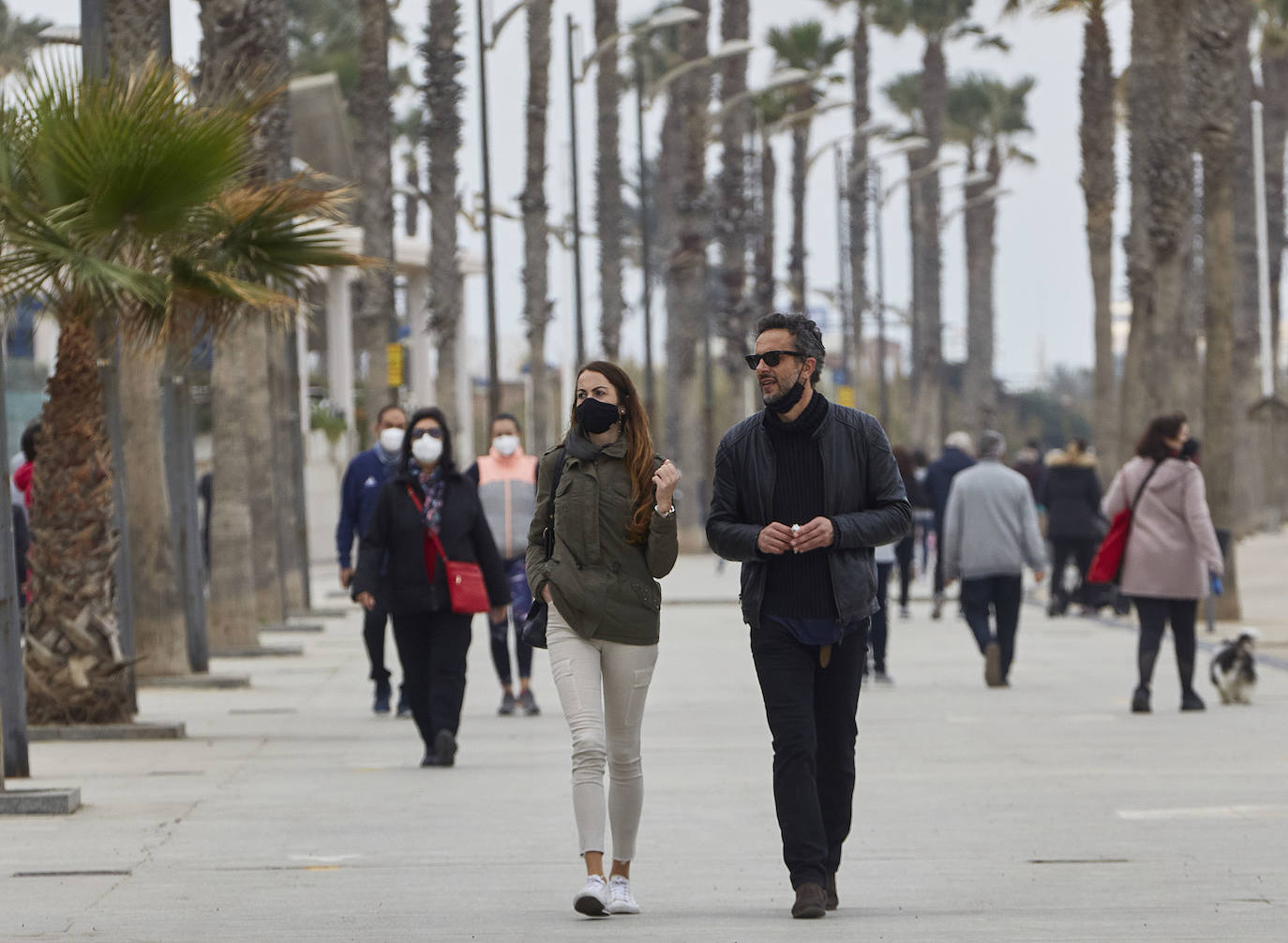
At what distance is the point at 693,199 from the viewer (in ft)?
159

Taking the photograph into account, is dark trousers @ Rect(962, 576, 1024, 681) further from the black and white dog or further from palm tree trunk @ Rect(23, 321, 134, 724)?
palm tree trunk @ Rect(23, 321, 134, 724)

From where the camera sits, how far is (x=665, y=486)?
24.7ft

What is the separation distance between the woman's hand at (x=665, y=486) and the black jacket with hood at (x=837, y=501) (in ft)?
0.57

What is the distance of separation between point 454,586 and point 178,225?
2.73 meters

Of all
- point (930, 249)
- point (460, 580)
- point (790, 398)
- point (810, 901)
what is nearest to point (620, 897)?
point (810, 901)

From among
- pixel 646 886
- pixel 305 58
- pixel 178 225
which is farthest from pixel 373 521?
pixel 305 58

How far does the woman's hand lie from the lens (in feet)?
24.7

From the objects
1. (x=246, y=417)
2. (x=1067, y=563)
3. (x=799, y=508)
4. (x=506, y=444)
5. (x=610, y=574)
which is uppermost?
(x=246, y=417)

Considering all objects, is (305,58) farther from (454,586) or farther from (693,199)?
(454,586)

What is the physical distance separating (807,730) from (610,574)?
869 mm

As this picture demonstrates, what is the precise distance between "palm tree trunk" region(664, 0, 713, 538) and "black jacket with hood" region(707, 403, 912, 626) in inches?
1549

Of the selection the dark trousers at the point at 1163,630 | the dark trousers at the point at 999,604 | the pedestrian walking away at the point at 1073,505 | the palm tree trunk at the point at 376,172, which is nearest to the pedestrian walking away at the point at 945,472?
the pedestrian walking away at the point at 1073,505

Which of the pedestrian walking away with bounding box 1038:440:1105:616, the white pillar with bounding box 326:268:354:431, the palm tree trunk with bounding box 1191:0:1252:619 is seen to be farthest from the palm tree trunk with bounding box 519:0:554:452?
the palm tree trunk with bounding box 1191:0:1252:619

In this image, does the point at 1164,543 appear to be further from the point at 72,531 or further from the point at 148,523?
the point at 148,523
